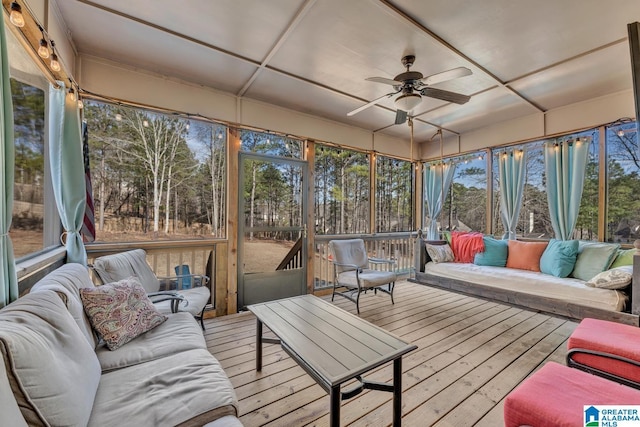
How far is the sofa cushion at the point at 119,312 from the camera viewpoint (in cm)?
164

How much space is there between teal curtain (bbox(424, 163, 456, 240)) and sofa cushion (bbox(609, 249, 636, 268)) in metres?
2.61

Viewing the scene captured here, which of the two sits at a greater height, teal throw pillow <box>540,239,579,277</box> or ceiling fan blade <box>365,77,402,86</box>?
ceiling fan blade <box>365,77,402,86</box>

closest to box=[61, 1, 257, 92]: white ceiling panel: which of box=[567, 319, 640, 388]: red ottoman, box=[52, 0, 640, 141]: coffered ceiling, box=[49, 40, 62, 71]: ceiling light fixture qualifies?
box=[52, 0, 640, 141]: coffered ceiling

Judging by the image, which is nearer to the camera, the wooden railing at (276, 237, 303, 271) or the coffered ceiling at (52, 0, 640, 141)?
the coffered ceiling at (52, 0, 640, 141)

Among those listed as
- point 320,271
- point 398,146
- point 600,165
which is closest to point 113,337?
point 320,271

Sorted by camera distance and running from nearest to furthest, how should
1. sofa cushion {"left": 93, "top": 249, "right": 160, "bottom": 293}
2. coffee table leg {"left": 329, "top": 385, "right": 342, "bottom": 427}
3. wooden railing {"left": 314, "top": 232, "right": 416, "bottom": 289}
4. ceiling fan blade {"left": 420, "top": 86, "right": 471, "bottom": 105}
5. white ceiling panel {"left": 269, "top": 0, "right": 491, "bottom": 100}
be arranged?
1. coffee table leg {"left": 329, "top": 385, "right": 342, "bottom": 427}
2. white ceiling panel {"left": 269, "top": 0, "right": 491, "bottom": 100}
3. sofa cushion {"left": 93, "top": 249, "right": 160, "bottom": 293}
4. ceiling fan blade {"left": 420, "top": 86, "right": 471, "bottom": 105}
5. wooden railing {"left": 314, "top": 232, "right": 416, "bottom": 289}

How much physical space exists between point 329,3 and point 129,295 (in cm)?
261

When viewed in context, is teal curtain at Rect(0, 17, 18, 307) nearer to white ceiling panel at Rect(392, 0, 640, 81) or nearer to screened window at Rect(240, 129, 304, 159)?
white ceiling panel at Rect(392, 0, 640, 81)

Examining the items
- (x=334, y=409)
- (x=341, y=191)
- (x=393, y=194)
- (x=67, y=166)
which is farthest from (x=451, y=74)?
(x=393, y=194)

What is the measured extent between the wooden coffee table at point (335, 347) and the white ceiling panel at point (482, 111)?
3.46m

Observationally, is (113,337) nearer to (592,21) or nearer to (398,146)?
(592,21)

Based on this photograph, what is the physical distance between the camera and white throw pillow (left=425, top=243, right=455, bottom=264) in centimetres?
450

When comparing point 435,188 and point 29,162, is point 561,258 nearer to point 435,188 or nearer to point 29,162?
point 435,188

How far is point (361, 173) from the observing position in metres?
5.18
